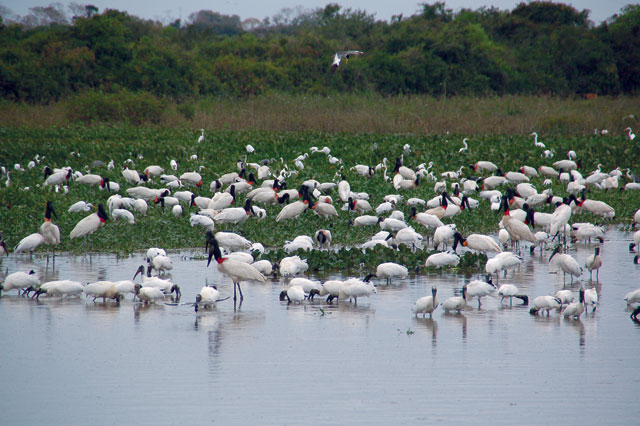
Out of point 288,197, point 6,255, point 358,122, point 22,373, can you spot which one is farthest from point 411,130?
point 22,373

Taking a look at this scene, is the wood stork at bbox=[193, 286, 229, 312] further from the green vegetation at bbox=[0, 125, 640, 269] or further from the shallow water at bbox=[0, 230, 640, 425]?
the green vegetation at bbox=[0, 125, 640, 269]

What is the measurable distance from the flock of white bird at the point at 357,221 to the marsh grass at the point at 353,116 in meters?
2.90

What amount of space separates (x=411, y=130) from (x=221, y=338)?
2100 cm

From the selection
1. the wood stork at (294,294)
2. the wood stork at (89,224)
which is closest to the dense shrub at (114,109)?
the wood stork at (89,224)

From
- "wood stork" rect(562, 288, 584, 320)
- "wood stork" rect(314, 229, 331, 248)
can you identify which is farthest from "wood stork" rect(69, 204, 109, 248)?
"wood stork" rect(562, 288, 584, 320)

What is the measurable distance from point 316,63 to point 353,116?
10575 millimetres

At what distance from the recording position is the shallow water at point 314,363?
6.30 meters

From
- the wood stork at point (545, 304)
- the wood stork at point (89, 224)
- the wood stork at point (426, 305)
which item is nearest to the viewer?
the wood stork at point (426, 305)

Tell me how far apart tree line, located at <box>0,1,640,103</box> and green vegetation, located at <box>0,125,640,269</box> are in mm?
7859

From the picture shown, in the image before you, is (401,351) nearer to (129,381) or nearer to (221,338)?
(221,338)

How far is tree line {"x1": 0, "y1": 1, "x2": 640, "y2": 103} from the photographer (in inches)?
1356

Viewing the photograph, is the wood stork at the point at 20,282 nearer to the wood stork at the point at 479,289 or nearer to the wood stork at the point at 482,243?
the wood stork at the point at 479,289

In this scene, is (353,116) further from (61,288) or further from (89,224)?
(61,288)

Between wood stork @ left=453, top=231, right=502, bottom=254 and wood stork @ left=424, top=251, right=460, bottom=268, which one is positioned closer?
wood stork @ left=424, top=251, right=460, bottom=268
